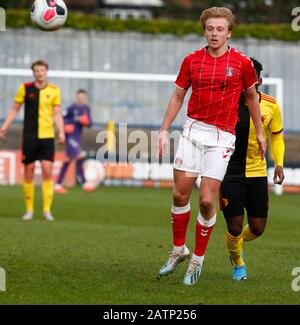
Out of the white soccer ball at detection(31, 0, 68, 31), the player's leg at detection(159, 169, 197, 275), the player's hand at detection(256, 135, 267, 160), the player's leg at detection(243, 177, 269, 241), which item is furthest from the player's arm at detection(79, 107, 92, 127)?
the player's hand at detection(256, 135, 267, 160)

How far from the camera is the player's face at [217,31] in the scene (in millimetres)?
8109

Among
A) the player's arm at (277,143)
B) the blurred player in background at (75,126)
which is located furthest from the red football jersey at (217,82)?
the blurred player in background at (75,126)

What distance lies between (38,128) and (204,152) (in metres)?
6.75

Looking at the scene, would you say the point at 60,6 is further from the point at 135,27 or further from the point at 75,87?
the point at 135,27

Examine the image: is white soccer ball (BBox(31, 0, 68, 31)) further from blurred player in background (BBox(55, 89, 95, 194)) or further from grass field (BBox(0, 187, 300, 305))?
blurred player in background (BBox(55, 89, 95, 194))

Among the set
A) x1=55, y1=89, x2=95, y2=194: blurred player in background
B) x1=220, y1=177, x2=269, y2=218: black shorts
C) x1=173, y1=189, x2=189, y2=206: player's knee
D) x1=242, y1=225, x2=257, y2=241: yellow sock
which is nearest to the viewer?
x1=173, y1=189, x2=189, y2=206: player's knee

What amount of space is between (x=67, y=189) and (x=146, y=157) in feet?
7.39

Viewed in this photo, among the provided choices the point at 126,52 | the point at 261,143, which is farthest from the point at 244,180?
the point at 126,52

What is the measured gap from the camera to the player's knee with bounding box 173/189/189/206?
27.8ft

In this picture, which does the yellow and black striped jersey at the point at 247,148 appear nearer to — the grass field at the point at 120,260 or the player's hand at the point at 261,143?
the player's hand at the point at 261,143

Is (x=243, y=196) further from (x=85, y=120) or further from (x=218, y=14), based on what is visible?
(x=85, y=120)

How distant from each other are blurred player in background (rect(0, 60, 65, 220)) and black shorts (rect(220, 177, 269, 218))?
6.00 metres

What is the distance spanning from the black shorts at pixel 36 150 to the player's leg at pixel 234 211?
19.8 feet
